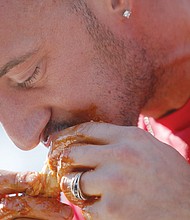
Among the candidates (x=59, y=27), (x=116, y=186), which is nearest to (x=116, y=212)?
(x=116, y=186)

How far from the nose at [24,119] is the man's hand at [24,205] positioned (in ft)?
0.33

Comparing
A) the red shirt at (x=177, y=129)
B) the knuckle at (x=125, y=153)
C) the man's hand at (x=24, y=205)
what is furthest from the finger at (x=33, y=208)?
the red shirt at (x=177, y=129)

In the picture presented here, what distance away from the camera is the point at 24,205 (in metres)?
1.70

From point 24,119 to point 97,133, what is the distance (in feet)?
0.75

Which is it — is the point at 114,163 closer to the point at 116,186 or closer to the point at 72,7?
the point at 116,186

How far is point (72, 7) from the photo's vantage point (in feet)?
5.70

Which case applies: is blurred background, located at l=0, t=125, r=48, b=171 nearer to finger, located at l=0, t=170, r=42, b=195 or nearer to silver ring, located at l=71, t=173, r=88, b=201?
finger, located at l=0, t=170, r=42, b=195

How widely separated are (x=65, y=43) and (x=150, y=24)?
1.00 ft

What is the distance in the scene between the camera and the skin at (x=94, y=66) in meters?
1.65

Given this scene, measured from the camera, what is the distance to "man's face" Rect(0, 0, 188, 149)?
1.65 m

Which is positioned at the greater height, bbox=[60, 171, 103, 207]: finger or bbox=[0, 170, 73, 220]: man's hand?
bbox=[60, 171, 103, 207]: finger

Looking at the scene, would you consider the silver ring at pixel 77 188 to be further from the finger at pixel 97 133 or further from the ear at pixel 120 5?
the ear at pixel 120 5

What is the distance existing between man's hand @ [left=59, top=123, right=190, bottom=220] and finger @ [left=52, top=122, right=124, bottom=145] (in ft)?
0.06

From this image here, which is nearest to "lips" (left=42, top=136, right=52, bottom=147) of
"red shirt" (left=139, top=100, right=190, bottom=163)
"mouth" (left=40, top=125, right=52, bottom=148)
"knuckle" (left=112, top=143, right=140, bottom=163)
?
"mouth" (left=40, top=125, right=52, bottom=148)
